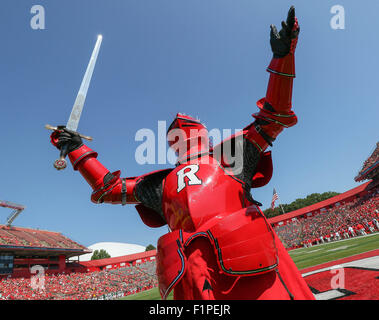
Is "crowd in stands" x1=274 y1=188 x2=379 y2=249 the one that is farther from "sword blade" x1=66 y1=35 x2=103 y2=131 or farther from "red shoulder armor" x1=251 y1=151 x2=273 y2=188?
"sword blade" x1=66 y1=35 x2=103 y2=131

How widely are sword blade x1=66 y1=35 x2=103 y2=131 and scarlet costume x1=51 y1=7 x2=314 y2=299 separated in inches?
10.2

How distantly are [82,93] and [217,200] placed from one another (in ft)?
4.85

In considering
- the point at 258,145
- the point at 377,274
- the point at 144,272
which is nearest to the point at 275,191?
the point at 144,272

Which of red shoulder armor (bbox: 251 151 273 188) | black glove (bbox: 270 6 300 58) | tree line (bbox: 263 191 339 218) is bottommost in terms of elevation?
red shoulder armor (bbox: 251 151 273 188)

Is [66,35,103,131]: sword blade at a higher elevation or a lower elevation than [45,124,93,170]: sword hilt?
higher

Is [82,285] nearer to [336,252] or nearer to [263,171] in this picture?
[336,252]

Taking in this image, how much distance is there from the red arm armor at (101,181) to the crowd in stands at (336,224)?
18850mm

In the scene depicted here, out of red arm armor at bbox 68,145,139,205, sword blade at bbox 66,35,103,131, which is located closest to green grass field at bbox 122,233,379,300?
red arm armor at bbox 68,145,139,205

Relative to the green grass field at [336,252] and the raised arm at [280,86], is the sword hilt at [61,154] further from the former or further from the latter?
the green grass field at [336,252]

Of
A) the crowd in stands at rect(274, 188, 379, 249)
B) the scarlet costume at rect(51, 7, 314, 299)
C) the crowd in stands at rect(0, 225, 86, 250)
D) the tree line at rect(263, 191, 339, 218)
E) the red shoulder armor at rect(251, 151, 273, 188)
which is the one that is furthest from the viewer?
the tree line at rect(263, 191, 339, 218)

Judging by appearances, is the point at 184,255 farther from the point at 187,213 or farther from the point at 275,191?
the point at 275,191

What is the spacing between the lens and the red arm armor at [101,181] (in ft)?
8.05

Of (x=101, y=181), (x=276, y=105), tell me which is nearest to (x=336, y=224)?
(x=276, y=105)

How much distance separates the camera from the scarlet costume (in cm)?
158
